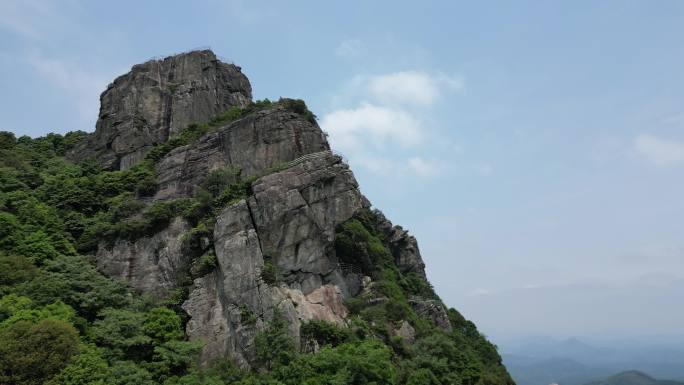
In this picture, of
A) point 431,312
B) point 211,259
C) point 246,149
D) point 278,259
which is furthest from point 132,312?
point 431,312

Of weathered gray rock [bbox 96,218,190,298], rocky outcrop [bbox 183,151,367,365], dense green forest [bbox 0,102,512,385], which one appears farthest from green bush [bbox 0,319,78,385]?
weathered gray rock [bbox 96,218,190,298]

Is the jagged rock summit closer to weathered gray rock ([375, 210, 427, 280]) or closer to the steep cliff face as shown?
the steep cliff face

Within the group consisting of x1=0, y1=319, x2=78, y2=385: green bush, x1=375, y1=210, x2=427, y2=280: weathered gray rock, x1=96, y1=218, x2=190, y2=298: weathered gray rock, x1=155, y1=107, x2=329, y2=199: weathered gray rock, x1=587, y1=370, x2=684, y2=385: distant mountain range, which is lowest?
x1=587, y1=370, x2=684, y2=385: distant mountain range

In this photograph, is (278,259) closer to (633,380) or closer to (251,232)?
(251,232)

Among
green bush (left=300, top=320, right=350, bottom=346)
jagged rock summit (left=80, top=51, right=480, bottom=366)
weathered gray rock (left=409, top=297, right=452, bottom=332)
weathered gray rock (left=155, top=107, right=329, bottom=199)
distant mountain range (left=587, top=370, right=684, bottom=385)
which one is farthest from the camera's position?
distant mountain range (left=587, top=370, right=684, bottom=385)

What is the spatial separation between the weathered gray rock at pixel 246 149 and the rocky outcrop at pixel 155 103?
7558 mm

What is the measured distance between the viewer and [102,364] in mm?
22359

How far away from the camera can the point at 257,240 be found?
31656mm

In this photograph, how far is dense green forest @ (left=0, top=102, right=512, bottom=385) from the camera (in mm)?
22375

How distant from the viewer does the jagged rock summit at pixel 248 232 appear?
29.7 meters

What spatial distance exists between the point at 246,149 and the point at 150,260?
1120 centimetres

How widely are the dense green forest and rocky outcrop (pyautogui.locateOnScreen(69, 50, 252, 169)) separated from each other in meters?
3.78

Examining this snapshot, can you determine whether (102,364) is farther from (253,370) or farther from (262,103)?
(262,103)

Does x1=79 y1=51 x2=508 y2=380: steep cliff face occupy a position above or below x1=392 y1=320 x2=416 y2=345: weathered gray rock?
above
